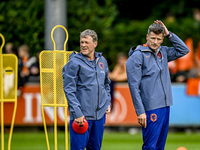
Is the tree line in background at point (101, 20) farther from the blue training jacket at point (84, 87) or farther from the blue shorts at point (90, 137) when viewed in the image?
the blue shorts at point (90, 137)

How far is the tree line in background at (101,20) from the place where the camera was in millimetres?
10375

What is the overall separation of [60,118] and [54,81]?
5.64 meters

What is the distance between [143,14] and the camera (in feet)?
85.0

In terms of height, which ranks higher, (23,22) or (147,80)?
(23,22)

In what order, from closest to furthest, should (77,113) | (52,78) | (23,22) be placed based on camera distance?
(77,113) → (52,78) → (23,22)

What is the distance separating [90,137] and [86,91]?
0.66 m

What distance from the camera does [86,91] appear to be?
6.05m

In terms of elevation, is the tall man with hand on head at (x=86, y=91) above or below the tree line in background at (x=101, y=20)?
below

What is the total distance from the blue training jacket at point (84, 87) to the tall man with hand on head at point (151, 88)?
0.45 meters

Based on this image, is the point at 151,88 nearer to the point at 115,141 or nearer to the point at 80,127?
the point at 80,127

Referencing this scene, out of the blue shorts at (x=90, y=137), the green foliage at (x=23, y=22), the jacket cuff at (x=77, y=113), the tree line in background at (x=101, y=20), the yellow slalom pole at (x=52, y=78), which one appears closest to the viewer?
the jacket cuff at (x=77, y=113)

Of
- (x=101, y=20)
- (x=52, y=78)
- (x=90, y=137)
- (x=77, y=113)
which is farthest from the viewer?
(x=101, y=20)

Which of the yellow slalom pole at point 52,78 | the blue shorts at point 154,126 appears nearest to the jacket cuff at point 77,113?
the blue shorts at point 154,126

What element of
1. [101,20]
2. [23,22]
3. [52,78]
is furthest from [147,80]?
[101,20]
